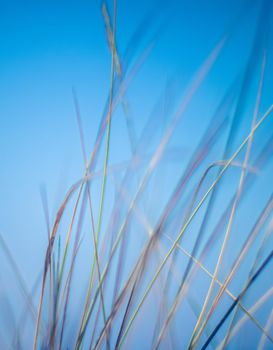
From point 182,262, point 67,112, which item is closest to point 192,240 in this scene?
point 182,262

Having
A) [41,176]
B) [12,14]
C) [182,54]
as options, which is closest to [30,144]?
[41,176]

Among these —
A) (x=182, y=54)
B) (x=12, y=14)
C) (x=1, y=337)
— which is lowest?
(x=1, y=337)

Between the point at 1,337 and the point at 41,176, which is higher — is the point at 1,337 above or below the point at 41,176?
below

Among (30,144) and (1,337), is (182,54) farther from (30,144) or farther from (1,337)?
(1,337)

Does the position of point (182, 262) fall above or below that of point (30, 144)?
below

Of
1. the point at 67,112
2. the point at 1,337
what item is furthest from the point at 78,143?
the point at 1,337

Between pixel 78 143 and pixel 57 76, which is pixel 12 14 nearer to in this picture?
A: pixel 57 76

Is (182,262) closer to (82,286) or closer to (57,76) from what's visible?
(82,286)

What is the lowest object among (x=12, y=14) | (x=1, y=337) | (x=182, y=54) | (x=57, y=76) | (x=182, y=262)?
(x=182, y=262)
